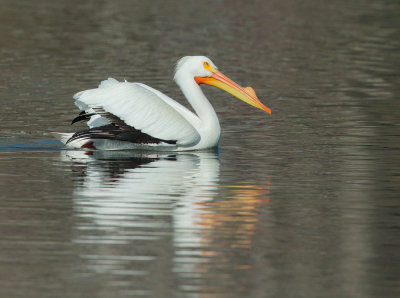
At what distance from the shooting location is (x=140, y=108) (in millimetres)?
10398

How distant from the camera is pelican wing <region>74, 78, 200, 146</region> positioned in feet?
33.9

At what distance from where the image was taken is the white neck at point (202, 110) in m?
10.8

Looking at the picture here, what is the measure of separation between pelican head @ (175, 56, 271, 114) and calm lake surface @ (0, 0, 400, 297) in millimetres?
514

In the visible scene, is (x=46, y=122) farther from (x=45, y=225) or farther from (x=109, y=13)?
(x=109, y=13)

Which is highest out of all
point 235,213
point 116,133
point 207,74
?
point 207,74

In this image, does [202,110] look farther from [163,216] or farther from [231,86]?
[163,216]

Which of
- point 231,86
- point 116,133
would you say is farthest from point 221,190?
point 231,86

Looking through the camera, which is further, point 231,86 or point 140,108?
point 231,86

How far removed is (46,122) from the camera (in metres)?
12.5

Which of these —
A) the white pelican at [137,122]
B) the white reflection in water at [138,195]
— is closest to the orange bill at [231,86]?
the white pelican at [137,122]

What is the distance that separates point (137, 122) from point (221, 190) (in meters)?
1.92

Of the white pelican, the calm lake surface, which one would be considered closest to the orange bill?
the white pelican

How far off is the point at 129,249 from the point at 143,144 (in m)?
3.91

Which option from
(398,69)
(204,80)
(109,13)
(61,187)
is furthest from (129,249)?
(109,13)
